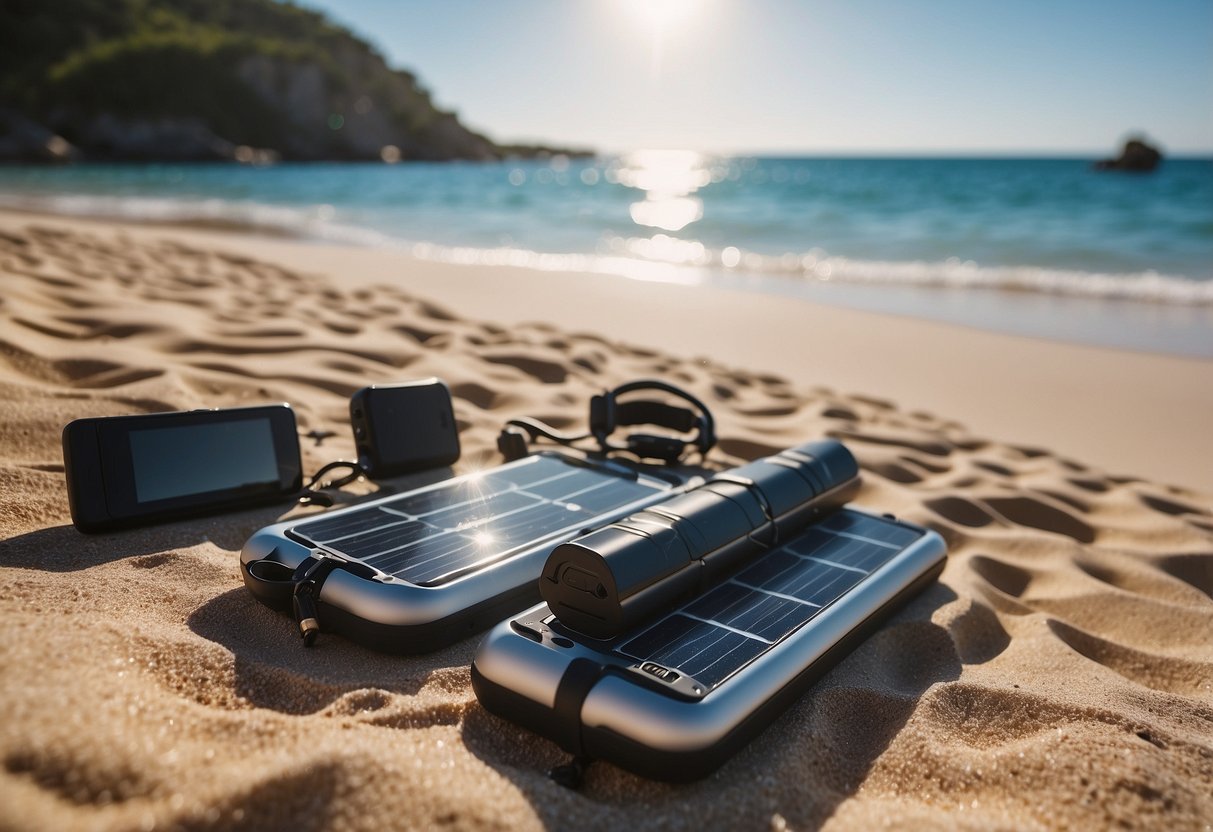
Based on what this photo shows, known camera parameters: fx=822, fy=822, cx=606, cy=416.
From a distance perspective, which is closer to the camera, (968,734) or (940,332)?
(968,734)

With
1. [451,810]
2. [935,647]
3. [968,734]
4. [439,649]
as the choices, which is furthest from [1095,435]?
[451,810]

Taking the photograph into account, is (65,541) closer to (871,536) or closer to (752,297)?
(871,536)

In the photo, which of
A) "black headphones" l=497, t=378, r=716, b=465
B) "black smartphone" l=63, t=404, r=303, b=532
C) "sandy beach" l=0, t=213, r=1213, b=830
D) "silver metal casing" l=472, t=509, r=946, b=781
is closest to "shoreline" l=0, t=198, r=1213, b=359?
"sandy beach" l=0, t=213, r=1213, b=830

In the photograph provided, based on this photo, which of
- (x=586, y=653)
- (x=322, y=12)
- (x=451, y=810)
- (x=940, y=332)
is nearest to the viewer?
(x=451, y=810)

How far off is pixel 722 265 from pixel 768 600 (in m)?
9.33

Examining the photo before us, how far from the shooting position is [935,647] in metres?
1.87

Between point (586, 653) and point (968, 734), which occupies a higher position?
point (586, 653)

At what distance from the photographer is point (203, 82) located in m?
56.2

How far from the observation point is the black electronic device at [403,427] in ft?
8.21

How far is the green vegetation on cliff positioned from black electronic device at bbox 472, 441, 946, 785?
5830 centimetres

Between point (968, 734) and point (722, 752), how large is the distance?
563 millimetres

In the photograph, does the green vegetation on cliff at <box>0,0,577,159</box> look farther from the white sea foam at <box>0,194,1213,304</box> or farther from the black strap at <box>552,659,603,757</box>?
the black strap at <box>552,659,603,757</box>

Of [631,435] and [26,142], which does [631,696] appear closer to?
[631,435]

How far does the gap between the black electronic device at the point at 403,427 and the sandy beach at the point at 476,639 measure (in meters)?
0.13
